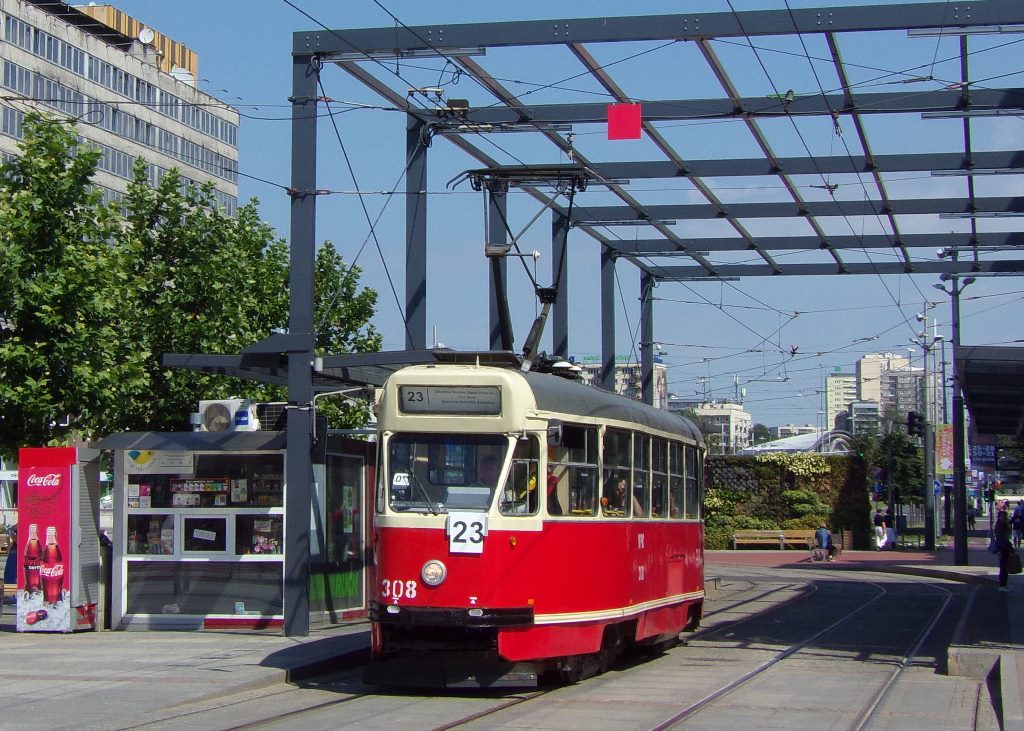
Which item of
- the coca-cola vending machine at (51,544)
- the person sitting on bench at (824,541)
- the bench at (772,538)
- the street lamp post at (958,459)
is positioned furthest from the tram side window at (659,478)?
the bench at (772,538)

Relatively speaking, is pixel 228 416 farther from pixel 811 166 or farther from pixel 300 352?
pixel 811 166

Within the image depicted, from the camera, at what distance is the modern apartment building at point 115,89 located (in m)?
61.2

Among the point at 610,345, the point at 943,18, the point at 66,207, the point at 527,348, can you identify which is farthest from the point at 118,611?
the point at 610,345

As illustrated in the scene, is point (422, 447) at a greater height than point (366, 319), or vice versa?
point (366, 319)

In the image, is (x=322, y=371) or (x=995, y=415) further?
(x=995, y=415)

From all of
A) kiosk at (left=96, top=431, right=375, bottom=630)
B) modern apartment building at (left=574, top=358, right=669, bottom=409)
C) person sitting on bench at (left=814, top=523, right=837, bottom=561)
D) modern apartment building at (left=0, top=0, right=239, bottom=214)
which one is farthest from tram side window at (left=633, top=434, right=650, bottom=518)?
modern apartment building at (left=0, top=0, right=239, bottom=214)

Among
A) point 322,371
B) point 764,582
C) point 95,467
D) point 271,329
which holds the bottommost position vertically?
point 764,582

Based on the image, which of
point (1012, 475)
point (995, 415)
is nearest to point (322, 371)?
point (995, 415)

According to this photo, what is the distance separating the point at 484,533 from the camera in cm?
1216

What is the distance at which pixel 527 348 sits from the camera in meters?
15.4

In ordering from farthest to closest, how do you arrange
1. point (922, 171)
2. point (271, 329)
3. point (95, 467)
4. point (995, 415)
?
point (271, 329) → point (995, 415) → point (922, 171) → point (95, 467)

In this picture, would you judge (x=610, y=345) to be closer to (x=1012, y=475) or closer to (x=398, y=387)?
(x=398, y=387)

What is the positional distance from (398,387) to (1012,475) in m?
71.4

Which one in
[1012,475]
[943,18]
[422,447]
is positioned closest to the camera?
[422,447]
